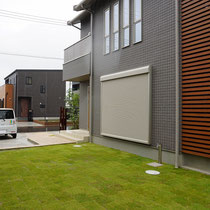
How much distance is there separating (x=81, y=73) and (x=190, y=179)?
6.86 m

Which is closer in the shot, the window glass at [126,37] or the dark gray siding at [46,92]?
the window glass at [126,37]

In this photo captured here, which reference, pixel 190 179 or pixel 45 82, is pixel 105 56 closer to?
pixel 190 179

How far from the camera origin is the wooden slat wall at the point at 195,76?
187 inches

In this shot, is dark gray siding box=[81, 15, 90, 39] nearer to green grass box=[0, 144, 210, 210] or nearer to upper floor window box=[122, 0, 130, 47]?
upper floor window box=[122, 0, 130, 47]

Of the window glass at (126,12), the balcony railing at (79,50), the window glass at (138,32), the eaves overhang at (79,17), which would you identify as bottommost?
the window glass at (138,32)

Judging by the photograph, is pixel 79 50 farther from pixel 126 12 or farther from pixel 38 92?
pixel 38 92

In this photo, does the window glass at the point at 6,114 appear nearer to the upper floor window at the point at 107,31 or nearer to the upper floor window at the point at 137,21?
the upper floor window at the point at 107,31

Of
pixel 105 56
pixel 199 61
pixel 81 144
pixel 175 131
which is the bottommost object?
pixel 81 144

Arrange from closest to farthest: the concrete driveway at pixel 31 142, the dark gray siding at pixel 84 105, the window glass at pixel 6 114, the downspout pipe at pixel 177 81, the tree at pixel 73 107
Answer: the downspout pipe at pixel 177 81 → the concrete driveway at pixel 31 142 → the window glass at pixel 6 114 → the dark gray siding at pixel 84 105 → the tree at pixel 73 107

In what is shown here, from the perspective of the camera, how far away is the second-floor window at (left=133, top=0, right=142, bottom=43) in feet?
22.2

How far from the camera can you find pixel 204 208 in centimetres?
316

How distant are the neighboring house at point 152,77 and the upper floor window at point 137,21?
31mm

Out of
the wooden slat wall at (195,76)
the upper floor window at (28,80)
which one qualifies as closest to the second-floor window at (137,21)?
the wooden slat wall at (195,76)

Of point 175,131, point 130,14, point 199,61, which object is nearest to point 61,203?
point 175,131
